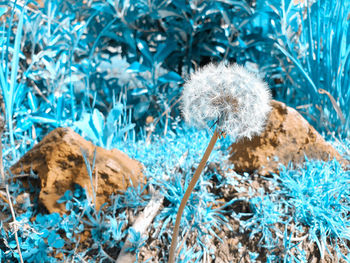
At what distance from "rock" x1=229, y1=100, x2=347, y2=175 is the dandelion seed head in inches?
26.8

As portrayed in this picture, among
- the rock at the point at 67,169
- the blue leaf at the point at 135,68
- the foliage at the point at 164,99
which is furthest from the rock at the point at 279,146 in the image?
the blue leaf at the point at 135,68

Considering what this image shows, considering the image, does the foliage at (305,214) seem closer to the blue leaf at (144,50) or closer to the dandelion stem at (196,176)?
the dandelion stem at (196,176)

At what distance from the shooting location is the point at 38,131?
6.86ft

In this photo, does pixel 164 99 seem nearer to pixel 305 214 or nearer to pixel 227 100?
pixel 305 214

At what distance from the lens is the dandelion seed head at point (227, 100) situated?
34.3 inches

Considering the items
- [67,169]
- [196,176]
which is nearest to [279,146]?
[196,176]

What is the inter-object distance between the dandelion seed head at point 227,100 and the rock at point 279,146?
2.23ft

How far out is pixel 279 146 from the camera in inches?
64.6

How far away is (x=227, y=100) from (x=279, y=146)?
0.86 meters

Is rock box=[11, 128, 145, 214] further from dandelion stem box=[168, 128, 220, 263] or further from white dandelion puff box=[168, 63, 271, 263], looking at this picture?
white dandelion puff box=[168, 63, 271, 263]

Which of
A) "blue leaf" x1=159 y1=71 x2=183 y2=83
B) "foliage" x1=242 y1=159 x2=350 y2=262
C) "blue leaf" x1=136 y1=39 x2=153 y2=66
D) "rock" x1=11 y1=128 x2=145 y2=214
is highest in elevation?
"blue leaf" x1=136 y1=39 x2=153 y2=66

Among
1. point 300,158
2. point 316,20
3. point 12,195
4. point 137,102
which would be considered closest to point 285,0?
point 316,20

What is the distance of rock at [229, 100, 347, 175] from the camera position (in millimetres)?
1624

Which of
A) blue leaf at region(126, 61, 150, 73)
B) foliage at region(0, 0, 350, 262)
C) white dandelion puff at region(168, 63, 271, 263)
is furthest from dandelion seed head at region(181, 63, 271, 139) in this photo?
blue leaf at region(126, 61, 150, 73)
